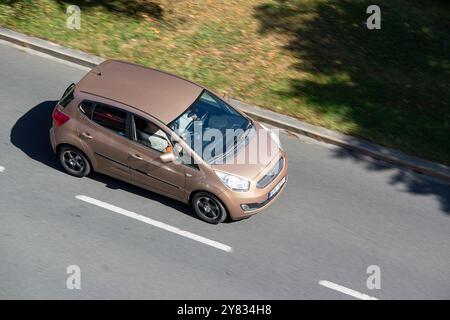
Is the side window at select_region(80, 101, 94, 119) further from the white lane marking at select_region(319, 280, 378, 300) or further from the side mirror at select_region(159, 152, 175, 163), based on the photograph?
the white lane marking at select_region(319, 280, 378, 300)

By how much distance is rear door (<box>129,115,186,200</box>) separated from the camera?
10.6 meters

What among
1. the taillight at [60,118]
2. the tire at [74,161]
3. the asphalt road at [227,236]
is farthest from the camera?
the tire at [74,161]

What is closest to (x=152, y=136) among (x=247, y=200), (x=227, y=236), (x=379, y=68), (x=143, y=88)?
(x=143, y=88)

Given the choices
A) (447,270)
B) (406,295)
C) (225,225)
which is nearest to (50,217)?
(225,225)

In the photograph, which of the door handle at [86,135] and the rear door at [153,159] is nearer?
A: the rear door at [153,159]

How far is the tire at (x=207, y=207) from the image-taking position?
420 inches

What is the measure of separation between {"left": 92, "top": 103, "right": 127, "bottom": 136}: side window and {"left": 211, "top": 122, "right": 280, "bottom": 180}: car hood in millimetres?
1657

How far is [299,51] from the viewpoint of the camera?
14969 mm

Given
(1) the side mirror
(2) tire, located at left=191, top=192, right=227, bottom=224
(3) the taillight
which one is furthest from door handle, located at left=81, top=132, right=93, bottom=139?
(2) tire, located at left=191, top=192, right=227, bottom=224

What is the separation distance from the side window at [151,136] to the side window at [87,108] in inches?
34.3

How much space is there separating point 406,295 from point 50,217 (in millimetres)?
5938

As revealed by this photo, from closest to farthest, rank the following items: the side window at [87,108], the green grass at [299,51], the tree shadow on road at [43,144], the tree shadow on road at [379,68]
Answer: the side window at [87,108] → the tree shadow on road at [43,144] → the tree shadow on road at [379,68] → the green grass at [299,51]

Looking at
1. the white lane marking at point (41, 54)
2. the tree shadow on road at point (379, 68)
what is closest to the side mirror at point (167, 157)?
the tree shadow on road at point (379, 68)

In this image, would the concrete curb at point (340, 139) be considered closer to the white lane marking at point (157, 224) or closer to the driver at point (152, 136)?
the driver at point (152, 136)
